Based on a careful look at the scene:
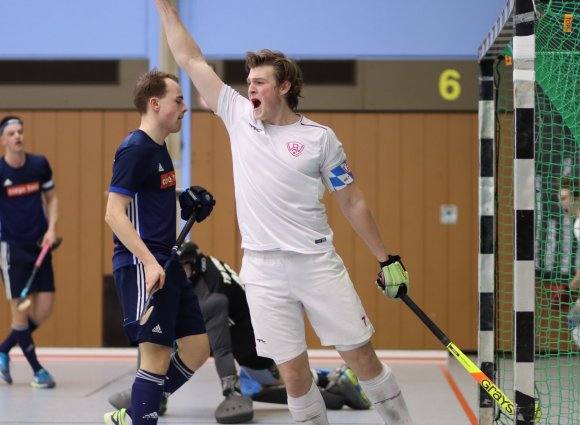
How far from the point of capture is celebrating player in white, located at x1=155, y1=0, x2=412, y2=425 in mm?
3785

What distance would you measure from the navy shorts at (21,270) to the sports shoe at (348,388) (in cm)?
220

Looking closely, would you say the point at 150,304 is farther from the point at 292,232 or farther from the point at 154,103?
the point at 154,103

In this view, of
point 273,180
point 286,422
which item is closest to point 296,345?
point 273,180

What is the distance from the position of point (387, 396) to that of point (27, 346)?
3415 mm

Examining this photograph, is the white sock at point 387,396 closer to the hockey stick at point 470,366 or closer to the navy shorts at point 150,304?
the hockey stick at point 470,366

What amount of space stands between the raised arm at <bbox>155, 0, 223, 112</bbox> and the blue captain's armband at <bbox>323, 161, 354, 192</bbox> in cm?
58

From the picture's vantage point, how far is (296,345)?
3822 mm

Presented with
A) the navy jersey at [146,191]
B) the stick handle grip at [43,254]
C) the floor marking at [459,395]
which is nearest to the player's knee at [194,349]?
the navy jersey at [146,191]

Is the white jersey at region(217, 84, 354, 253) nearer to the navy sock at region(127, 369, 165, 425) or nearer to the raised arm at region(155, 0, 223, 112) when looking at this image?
the raised arm at region(155, 0, 223, 112)

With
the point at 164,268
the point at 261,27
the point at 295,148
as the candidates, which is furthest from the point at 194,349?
the point at 261,27

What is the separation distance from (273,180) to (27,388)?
3519 millimetres

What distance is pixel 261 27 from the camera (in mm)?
8438

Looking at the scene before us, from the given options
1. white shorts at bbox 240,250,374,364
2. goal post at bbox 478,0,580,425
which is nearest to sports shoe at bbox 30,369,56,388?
goal post at bbox 478,0,580,425

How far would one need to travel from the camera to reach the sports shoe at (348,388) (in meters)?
5.68
